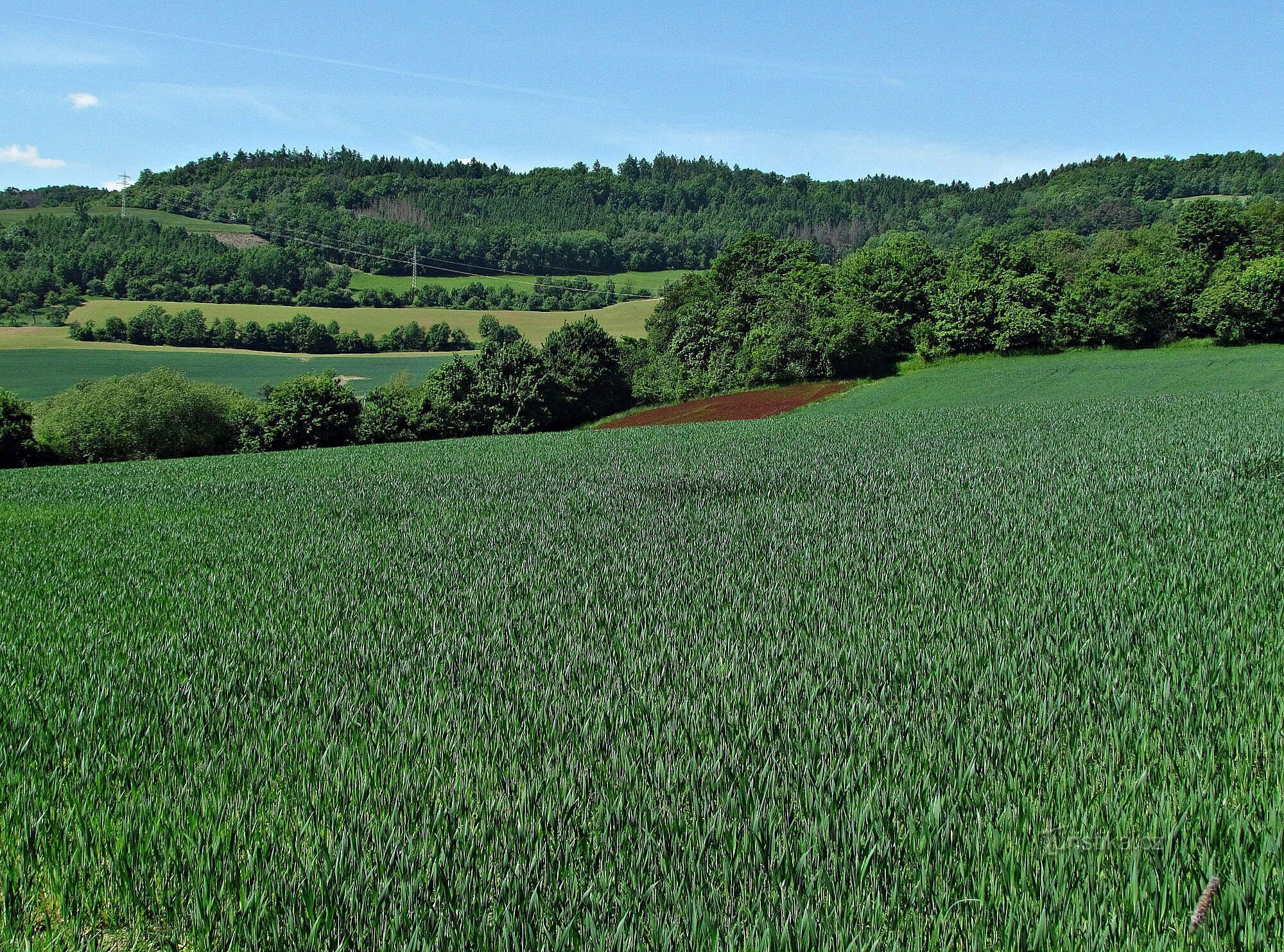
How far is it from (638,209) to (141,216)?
95.5 metres

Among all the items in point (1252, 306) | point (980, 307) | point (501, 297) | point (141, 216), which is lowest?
point (1252, 306)

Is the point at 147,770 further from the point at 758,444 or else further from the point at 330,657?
the point at 758,444

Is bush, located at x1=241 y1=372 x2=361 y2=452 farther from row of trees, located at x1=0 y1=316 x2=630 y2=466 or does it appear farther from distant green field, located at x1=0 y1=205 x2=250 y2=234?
distant green field, located at x1=0 y1=205 x2=250 y2=234

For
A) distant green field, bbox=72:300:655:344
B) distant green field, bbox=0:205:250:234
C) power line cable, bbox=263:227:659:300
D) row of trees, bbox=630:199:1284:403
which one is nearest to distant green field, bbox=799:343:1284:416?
row of trees, bbox=630:199:1284:403

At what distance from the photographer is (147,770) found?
5.48 m

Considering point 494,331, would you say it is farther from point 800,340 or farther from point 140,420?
point 800,340

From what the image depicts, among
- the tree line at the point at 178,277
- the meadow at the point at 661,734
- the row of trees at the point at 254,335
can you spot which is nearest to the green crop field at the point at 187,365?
the row of trees at the point at 254,335

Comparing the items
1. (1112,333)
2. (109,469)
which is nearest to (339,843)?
(109,469)

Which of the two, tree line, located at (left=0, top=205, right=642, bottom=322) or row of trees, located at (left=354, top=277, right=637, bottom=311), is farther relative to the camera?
row of trees, located at (left=354, top=277, right=637, bottom=311)

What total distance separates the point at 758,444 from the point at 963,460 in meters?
8.71

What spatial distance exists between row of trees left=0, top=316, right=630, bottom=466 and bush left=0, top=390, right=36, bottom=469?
0.06m

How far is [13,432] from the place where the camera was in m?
55.2

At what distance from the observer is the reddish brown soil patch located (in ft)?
185

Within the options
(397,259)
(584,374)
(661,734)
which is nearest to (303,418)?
(584,374)
